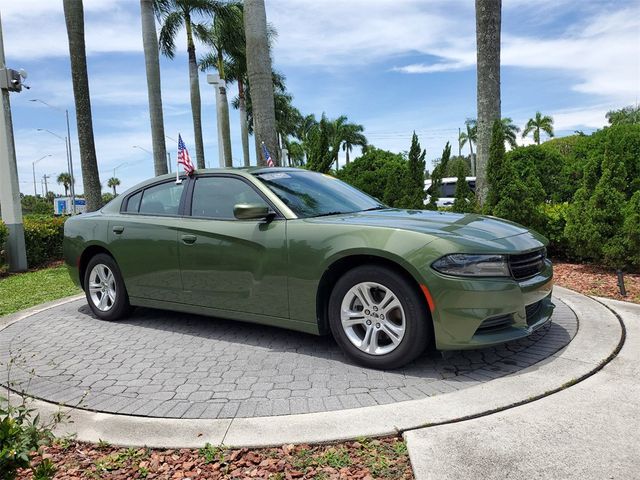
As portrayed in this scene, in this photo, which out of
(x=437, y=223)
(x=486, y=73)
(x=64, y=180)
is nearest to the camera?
(x=437, y=223)

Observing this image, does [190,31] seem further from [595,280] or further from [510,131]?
[510,131]

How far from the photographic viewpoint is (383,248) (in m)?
3.56

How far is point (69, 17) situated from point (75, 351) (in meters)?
10.1

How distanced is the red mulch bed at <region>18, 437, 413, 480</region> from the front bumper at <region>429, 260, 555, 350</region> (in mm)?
956

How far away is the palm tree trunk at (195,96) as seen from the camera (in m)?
25.7

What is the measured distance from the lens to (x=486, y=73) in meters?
9.79

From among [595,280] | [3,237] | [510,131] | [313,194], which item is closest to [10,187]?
[3,237]

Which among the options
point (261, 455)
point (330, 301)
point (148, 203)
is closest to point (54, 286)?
point (148, 203)

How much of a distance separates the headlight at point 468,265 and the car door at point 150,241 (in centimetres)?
250

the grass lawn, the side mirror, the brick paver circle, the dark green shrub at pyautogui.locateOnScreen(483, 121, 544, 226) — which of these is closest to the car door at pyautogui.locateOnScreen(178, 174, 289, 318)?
the side mirror

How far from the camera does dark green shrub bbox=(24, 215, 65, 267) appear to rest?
11.4 metres

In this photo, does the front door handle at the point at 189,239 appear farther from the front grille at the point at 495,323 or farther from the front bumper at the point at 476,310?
the front grille at the point at 495,323

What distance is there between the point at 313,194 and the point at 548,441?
276cm

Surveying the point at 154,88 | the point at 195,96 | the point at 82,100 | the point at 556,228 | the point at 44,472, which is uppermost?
the point at 195,96
